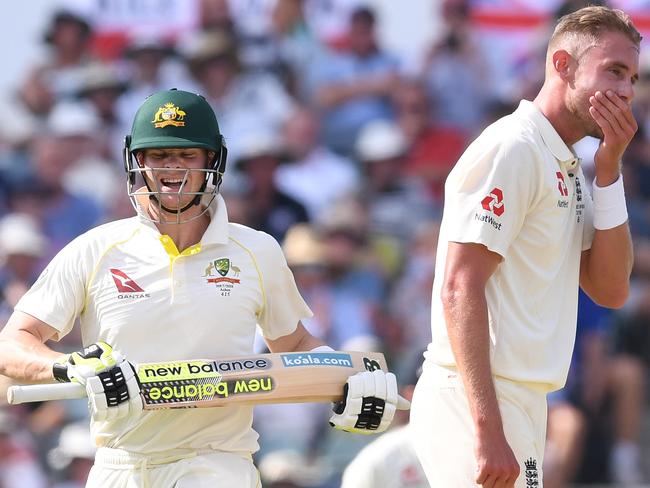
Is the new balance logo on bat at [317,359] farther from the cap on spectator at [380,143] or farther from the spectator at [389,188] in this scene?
the cap on spectator at [380,143]

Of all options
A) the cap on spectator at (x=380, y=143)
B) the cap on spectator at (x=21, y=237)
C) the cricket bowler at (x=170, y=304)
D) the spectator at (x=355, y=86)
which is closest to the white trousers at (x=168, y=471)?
the cricket bowler at (x=170, y=304)

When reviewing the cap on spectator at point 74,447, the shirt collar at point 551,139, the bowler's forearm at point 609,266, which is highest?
the shirt collar at point 551,139

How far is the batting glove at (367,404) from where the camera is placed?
3.70 m

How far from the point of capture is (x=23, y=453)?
7176mm

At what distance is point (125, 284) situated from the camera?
12.7 feet

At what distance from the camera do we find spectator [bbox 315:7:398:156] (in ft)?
27.1

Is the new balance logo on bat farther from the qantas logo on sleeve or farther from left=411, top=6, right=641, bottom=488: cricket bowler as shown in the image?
the qantas logo on sleeve

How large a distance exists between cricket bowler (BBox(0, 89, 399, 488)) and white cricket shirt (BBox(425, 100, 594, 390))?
393mm

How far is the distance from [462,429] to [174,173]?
1.17 meters

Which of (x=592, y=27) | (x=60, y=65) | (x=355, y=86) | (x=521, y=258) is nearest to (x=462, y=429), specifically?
(x=521, y=258)

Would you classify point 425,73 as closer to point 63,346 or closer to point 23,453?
point 63,346

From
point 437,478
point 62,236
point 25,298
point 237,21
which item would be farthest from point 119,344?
point 237,21

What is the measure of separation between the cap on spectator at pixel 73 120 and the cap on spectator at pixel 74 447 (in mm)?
2017

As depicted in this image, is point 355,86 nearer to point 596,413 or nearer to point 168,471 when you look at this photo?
point 596,413
